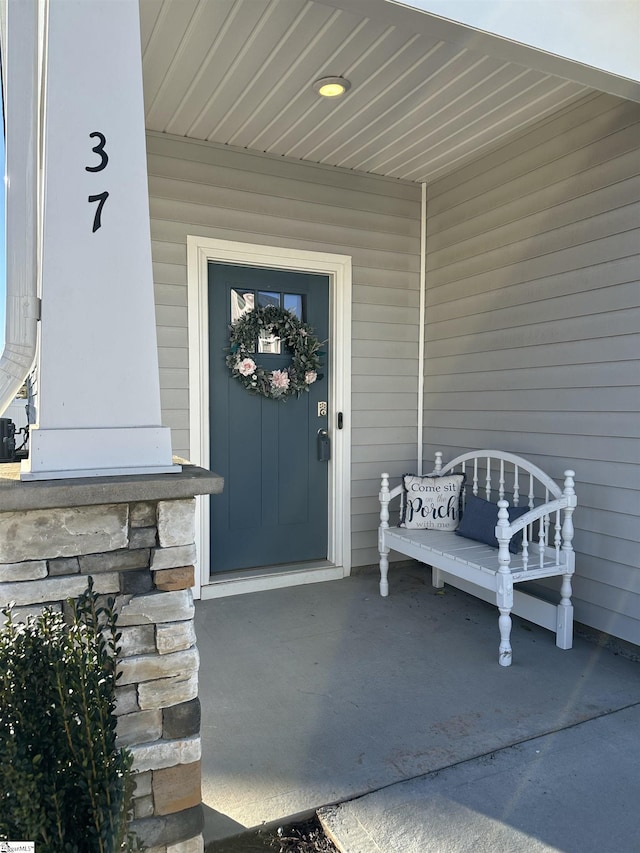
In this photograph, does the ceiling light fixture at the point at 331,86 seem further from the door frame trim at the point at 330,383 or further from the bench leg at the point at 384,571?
the bench leg at the point at 384,571

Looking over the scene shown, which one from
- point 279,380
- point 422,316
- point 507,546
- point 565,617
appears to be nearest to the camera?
point 507,546

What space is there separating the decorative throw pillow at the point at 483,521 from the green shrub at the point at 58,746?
2.16 meters

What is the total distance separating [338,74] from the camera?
8.78 feet

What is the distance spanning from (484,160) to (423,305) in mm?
972

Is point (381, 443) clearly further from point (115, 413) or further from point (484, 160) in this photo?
point (115, 413)

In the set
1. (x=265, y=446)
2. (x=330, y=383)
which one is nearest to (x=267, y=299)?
(x=330, y=383)

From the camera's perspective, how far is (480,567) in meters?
2.68

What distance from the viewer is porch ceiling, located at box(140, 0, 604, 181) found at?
2.25 m

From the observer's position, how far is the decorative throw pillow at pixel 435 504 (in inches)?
133

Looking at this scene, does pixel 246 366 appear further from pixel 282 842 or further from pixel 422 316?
pixel 282 842

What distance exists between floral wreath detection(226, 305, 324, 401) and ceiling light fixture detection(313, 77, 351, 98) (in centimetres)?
122

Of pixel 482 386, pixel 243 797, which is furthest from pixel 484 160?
pixel 243 797

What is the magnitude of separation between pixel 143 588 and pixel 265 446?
230 centimetres

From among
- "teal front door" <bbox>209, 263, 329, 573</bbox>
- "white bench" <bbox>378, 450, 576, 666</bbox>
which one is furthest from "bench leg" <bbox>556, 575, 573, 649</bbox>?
"teal front door" <bbox>209, 263, 329, 573</bbox>
